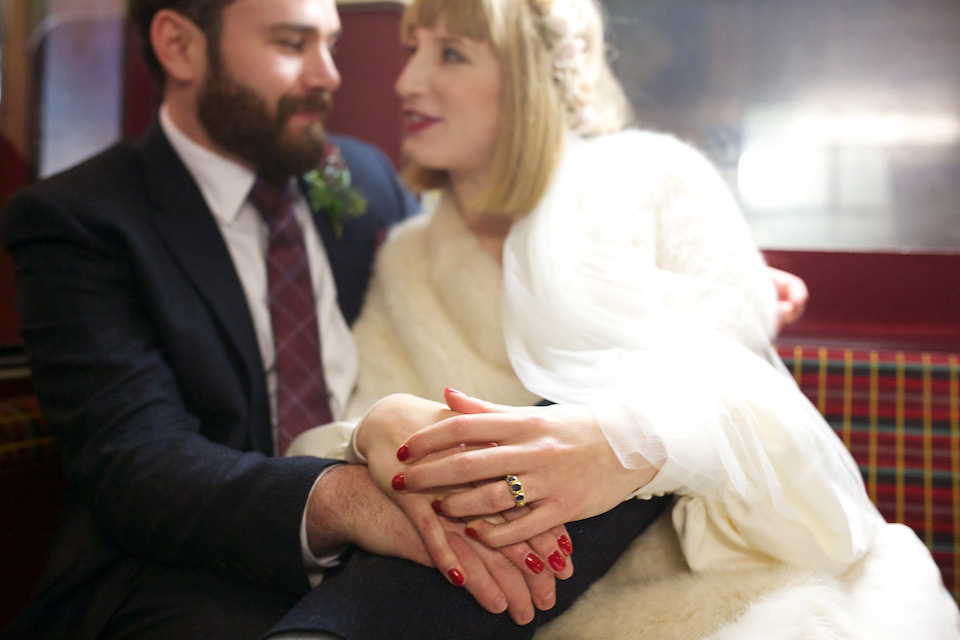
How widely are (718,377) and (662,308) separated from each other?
0.19 meters

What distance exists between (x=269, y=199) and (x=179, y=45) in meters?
0.49

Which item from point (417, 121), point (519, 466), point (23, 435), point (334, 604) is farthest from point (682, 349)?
point (23, 435)

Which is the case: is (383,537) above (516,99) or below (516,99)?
below

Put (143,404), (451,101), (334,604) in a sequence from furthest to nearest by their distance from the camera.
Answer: (451,101), (143,404), (334,604)

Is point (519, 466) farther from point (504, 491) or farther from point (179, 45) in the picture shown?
point (179, 45)

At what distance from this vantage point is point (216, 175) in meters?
1.82

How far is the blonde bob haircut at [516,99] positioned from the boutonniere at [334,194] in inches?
16.1

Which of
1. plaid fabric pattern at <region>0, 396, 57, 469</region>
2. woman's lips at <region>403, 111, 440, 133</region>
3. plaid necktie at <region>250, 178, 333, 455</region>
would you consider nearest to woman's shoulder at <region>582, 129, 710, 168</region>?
woman's lips at <region>403, 111, 440, 133</region>

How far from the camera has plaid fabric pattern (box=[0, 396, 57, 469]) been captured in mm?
1612

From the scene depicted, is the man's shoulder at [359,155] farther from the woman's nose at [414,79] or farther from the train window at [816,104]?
the train window at [816,104]

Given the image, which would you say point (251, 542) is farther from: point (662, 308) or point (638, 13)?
point (638, 13)

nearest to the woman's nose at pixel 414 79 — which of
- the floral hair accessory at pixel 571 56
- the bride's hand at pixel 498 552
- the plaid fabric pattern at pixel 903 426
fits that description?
the floral hair accessory at pixel 571 56

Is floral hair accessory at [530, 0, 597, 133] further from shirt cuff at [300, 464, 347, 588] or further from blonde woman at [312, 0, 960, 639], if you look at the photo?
shirt cuff at [300, 464, 347, 588]

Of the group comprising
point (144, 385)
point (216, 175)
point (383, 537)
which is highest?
point (216, 175)
